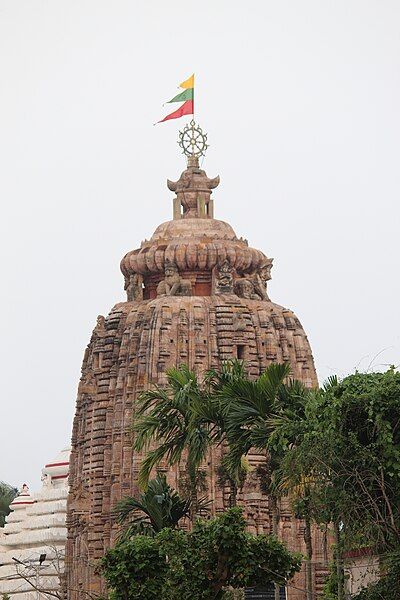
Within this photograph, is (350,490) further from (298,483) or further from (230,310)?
(230,310)

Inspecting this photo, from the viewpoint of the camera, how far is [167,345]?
233 ft

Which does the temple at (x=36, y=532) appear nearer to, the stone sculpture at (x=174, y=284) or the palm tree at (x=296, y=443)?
the stone sculpture at (x=174, y=284)

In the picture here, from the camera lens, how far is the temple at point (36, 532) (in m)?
92.0

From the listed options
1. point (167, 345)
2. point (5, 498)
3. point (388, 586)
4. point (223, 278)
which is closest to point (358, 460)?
point (388, 586)

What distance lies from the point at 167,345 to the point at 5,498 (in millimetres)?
55080

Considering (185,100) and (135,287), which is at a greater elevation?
(185,100)

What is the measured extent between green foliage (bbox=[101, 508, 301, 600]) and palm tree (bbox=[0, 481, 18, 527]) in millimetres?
75827

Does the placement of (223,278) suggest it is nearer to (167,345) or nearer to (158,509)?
(167,345)

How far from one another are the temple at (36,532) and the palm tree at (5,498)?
16.2m

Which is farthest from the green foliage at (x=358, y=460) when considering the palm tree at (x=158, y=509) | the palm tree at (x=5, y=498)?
the palm tree at (x=5, y=498)

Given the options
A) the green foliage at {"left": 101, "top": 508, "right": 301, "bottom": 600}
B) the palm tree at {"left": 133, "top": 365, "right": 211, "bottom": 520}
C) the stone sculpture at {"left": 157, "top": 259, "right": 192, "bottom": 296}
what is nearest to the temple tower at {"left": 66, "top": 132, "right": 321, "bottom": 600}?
the stone sculpture at {"left": 157, "top": 259, "right": 192, "bottom": 296}

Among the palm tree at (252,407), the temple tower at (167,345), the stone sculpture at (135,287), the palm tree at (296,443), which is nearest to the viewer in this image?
the palm tree at (296,443)

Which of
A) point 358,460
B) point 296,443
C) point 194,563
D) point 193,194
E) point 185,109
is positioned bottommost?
point 194,563

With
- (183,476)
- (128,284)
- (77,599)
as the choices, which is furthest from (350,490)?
(128,284)
